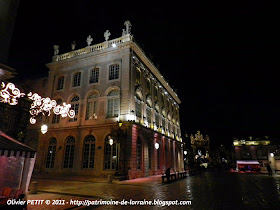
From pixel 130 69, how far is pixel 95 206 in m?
17.3

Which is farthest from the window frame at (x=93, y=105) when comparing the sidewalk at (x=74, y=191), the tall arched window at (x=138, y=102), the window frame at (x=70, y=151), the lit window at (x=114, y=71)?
the sidewalk at (x=74, y=191)

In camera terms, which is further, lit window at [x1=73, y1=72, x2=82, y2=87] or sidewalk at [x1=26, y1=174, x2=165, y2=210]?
lit window at [x1=73, y1=72, x2=82, y2=87]

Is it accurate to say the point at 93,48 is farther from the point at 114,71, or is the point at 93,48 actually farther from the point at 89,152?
the point at 89,152

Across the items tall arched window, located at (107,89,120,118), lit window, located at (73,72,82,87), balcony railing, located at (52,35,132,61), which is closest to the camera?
tall arched window, located at (107,89,120,118)

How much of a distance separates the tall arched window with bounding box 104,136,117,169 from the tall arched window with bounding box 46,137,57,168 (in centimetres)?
782

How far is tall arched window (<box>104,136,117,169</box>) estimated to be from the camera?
2048 centimetres

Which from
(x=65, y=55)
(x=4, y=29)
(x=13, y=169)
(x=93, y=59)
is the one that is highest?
(x=65, y=55)

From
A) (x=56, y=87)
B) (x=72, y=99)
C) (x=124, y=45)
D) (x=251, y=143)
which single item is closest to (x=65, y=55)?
(x=56, y=87)

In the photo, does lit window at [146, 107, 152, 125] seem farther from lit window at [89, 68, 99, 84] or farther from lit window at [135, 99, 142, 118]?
lit window at [89, 68, 99, 84]

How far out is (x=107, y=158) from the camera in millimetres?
20938

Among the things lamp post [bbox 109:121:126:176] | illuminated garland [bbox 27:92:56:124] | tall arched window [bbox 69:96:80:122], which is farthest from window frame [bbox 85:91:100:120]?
illuminated garland [bbox 27:92:56:124]

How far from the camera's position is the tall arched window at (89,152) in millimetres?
21688

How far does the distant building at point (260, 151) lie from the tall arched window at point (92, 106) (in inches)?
1634

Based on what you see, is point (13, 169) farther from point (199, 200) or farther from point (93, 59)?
point (93, 59)
